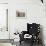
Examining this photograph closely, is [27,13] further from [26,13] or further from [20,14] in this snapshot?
[20,14]

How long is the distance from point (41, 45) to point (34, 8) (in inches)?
56.1

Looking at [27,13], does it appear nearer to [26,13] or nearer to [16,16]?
[26,13]

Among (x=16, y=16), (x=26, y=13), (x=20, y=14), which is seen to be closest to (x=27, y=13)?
(x=26, y=13)

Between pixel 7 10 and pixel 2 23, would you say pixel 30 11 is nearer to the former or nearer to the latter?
pixel 7 10

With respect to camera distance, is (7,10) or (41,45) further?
(7,10)

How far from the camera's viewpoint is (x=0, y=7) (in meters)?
3.49

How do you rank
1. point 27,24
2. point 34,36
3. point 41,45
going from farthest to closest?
point 27,24 < point 34,36 < point 41,45

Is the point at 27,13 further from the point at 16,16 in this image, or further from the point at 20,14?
the point at 16,16

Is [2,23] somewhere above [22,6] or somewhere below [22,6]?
below

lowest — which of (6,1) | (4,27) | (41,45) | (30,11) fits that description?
(41,45)

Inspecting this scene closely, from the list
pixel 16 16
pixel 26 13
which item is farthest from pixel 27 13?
pixel 16 16

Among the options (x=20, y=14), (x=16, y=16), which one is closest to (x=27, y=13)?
(x=20, y=14)

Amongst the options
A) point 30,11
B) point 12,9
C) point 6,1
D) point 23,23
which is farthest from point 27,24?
point 6,1

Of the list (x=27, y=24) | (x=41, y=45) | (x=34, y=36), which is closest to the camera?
(x=41, y=45)
